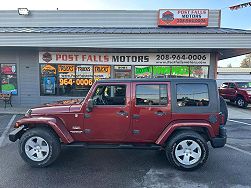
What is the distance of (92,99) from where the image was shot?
414 cm

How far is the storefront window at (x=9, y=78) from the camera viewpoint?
38.8 ft

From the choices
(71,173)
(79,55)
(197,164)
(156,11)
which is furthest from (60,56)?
(197,164)

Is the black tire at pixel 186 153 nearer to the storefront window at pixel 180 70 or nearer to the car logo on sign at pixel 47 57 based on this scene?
the storefront window at pixel 180 70

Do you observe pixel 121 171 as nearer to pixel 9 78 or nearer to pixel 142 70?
pixel 142 70

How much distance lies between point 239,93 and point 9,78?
14727mm

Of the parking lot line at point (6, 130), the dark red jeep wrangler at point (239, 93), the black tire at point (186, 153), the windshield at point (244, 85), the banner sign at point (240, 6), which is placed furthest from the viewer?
the windshield at point (244, 85)

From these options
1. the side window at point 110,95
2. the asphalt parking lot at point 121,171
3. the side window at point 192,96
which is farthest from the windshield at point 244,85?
the side window at point 110,95

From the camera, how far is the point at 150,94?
4.14 meters

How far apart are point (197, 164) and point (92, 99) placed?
2558 millimetres

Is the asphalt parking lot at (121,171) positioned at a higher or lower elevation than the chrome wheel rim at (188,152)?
lower

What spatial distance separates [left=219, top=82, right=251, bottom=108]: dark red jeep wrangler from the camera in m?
12.6

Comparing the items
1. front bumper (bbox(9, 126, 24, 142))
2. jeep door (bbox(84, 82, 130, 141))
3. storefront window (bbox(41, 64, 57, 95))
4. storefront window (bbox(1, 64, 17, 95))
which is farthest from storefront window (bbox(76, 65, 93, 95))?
jeep door (bbox(84, 82, 130, 141))

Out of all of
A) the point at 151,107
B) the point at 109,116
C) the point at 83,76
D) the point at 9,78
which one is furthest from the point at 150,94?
the point at 9,78

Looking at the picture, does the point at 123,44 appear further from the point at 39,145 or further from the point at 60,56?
the point at 39,145
